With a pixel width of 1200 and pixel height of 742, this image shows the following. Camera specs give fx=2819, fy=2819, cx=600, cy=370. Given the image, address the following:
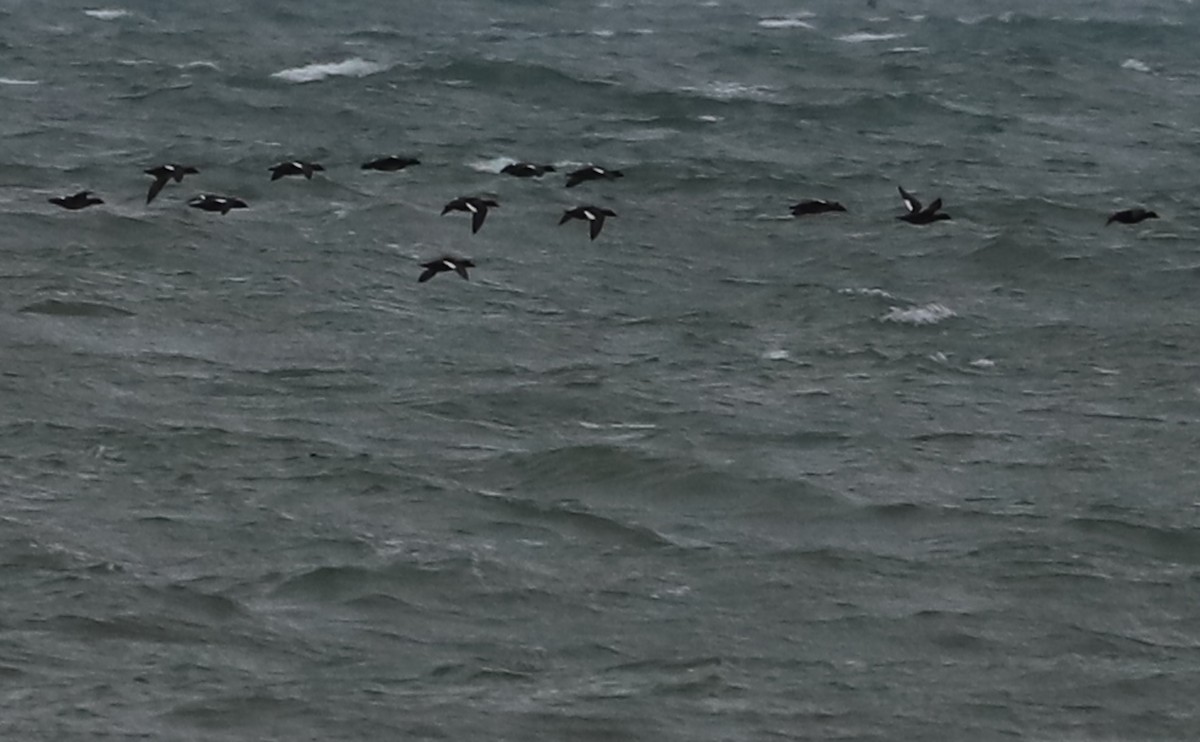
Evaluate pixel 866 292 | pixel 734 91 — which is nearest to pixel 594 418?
pixel 866 292

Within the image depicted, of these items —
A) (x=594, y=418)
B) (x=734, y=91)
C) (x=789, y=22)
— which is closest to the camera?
(x=594, y=418)

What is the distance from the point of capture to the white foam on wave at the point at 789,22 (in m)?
76.9

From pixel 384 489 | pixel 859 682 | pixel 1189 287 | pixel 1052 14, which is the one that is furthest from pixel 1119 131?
pixel 859 682

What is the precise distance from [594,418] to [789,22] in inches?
1667

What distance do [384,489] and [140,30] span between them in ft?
131

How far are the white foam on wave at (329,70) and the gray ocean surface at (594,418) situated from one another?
3.04 feet

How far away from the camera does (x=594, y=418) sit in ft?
122

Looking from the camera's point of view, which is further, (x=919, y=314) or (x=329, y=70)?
(x=329, y=70)

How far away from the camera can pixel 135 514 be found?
3238 cm

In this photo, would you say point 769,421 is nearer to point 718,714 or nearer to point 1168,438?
point 1168,438

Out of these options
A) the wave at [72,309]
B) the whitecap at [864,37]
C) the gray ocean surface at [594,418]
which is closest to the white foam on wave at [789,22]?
the whitecap at [864,37]

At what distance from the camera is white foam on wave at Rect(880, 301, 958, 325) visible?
42612mm

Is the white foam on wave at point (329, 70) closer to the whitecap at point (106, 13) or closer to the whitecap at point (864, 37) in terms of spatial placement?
the whitecap at point (106, 13)

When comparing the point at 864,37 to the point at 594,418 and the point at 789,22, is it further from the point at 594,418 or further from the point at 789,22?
the point at 594,418
